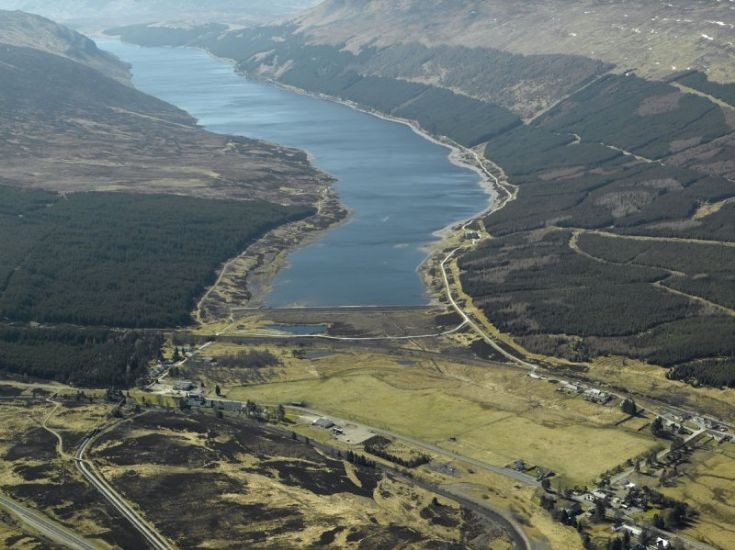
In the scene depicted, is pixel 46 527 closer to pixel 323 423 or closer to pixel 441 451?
pixel 323 423

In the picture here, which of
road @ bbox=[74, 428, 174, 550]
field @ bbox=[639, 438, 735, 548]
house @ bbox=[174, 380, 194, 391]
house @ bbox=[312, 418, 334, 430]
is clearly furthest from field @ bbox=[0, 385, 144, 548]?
field @ bbox=[639, 438, 735, 548]

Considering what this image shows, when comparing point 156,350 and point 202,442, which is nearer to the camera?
point 202,442

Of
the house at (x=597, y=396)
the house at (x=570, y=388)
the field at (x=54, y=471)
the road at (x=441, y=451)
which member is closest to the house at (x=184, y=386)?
the field at (x=54, y=471)

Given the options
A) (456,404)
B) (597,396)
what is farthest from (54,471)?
(597,396)

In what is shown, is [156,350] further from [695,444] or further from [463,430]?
[695,444]

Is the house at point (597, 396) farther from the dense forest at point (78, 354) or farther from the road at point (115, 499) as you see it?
the road at point (115, 499)

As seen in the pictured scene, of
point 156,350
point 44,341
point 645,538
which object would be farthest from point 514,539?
point 44,341
